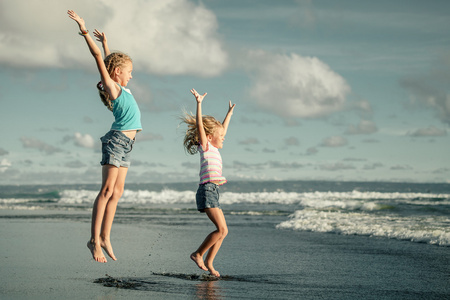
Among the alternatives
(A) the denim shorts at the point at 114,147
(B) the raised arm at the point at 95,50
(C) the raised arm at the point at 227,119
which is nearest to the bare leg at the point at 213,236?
(C) the raised arm at the point at 227,119

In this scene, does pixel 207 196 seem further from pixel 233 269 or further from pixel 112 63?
pixel 112 63

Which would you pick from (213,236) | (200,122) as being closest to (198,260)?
(213,236)

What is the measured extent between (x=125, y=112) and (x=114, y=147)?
40 cm

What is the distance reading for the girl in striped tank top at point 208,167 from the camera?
639 centimetres

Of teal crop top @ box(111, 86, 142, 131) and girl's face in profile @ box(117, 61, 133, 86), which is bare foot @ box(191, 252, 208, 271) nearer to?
teal crop top @ box(111, 86, 142, 131)

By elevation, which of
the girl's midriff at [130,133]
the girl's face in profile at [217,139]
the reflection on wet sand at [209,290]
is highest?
the girl's face in profile at [217,139]

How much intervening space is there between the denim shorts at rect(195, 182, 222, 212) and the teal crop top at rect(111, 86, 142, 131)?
123 centimetres

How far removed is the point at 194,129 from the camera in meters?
6.70

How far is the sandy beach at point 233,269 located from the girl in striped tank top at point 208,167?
0.48 m

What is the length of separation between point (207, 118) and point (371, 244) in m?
5.74

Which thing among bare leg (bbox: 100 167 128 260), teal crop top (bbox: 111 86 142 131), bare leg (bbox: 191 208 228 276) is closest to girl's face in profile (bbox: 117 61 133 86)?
teal crop top (bbox: 111 86 142 131)

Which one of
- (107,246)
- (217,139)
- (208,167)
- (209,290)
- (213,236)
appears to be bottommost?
(209,290)

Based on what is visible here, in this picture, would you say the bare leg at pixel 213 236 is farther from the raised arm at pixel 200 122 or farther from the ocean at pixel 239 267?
the raised arm at pixel 200 122

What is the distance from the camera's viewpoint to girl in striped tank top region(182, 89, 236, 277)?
6.39 m
